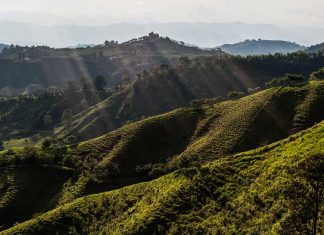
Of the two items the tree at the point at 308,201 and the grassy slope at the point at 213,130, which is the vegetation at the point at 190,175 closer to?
the tree at the point at 308,201

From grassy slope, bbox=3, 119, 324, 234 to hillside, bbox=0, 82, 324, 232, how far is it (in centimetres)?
1432

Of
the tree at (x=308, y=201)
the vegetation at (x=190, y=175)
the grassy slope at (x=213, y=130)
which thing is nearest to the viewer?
the tree at (x=308, y=201)

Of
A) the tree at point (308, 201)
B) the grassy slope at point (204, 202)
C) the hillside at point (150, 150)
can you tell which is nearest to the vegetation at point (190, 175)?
the tree at point (308, 201)

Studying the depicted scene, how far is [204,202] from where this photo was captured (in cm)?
9644

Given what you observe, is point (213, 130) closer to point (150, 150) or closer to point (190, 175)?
point (150, 150)

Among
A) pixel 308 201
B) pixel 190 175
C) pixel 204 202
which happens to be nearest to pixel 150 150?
pixel 190 175

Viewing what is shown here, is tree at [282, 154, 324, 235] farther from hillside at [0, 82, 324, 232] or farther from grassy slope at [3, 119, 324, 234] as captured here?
hillside at [0, 82, 324, 232]

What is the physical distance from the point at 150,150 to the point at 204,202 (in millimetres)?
59654

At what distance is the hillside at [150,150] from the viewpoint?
130375 millimetres

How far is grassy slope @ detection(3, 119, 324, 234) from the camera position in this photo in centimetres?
8531

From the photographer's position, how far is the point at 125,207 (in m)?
105

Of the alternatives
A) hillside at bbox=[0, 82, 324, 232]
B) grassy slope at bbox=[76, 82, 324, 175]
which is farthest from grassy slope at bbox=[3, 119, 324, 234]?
grassy slope at bbox=[76, 82, 324, 175]

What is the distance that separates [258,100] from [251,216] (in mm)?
88092

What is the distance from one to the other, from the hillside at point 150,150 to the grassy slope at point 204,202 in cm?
1432
